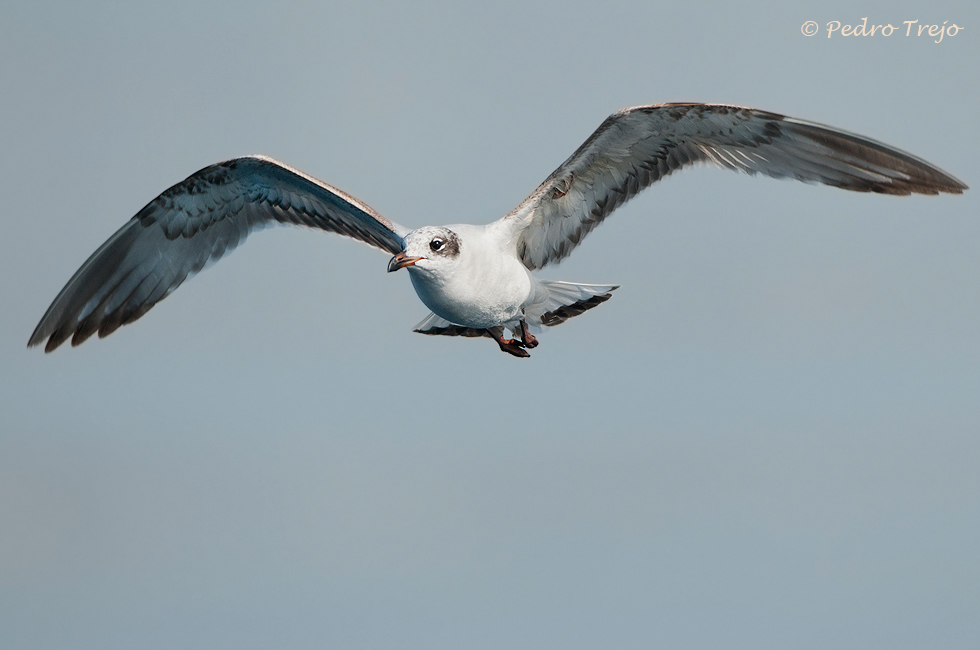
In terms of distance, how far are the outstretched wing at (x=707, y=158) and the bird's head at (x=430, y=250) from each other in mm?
1271

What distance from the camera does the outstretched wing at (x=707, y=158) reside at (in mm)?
8875

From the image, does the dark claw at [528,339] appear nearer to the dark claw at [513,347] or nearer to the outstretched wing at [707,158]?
the dark claw at [513,347]

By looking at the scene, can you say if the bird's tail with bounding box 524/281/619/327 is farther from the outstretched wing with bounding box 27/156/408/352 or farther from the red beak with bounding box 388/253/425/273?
the red beak with bounding box 388/253/425/273

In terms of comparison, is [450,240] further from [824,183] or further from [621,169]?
[824,183]

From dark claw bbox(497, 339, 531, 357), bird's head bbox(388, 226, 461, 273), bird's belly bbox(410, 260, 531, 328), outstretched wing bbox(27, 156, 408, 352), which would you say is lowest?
dark claw bbox(497, 339, 531, 357)

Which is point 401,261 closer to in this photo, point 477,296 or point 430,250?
point 430,250

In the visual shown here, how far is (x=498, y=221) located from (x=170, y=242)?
437 cm

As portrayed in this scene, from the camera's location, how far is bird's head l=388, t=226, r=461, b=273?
8469 mm

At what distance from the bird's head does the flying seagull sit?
12mm

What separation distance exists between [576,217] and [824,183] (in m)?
2.79

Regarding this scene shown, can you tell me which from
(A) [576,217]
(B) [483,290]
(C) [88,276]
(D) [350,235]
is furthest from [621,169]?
(C) [88,276]

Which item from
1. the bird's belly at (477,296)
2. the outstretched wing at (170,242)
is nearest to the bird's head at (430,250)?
the bird's belly at (477,296)

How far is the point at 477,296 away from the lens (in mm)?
9094

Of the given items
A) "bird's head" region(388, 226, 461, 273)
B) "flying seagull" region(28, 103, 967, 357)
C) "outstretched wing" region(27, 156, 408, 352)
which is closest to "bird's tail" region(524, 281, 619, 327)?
"flying seagull" region(28, 103, 967, 357)
